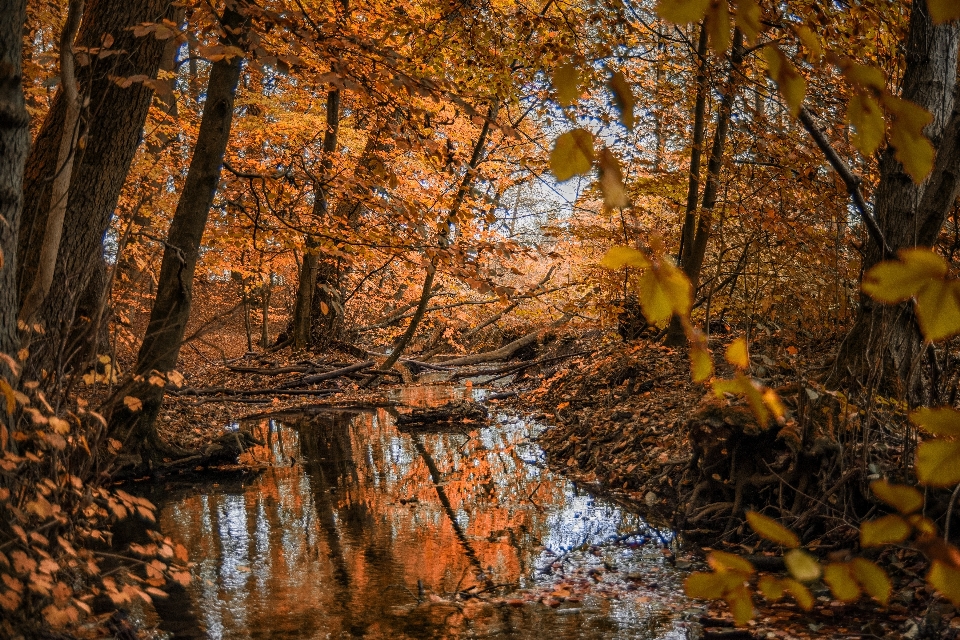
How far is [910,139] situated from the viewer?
3.86 ft

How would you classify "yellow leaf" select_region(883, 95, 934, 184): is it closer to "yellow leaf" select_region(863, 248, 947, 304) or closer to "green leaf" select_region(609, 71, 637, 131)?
"yellow leaf" select_region(863, 248, 947, 304)

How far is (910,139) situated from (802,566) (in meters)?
0.70

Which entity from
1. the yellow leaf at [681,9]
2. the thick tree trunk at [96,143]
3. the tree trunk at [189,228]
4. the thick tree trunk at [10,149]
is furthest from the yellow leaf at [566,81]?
the tree trunk at [189,228]

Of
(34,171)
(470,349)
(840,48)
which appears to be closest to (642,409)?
(840,48)

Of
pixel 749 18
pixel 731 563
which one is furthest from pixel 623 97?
pixel 731 563

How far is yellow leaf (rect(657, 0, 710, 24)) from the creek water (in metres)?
3.66

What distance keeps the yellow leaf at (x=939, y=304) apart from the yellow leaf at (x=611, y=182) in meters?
0.45

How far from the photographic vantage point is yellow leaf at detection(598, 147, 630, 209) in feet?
4.05

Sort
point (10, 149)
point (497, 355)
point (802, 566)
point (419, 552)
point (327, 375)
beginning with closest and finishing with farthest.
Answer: point (802, 566)
point (10, 149)
point (419, 552)
point (327, 375)
point (497, 355)

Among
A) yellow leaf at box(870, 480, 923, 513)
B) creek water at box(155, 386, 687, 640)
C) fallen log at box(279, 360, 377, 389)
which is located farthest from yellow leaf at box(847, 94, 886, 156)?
fallen log at box(279, 360, 377, 389)

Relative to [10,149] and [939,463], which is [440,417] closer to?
[10,149]

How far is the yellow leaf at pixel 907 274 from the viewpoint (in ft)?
3.52

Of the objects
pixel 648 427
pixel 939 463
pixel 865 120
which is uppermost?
pixel 865 120

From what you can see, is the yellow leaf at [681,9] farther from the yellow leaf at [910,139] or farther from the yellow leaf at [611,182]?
the yellow leaf at [910,139]
